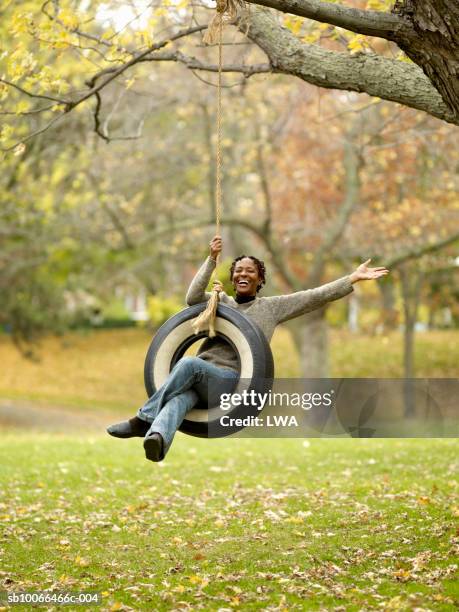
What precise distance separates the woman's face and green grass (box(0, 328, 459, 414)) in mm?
16228

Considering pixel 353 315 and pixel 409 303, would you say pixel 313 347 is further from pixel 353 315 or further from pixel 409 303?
pixel 353 315

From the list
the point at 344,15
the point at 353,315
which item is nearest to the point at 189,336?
the point at 344,15

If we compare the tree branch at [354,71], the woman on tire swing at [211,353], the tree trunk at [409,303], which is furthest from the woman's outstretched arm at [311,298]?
the tree trunk at [409,303]

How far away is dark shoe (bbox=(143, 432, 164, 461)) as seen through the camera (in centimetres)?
484

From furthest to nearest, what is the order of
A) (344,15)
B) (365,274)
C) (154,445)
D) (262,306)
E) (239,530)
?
(239,530)
(262,306)
(365,274)
(154,445)
(344,15)

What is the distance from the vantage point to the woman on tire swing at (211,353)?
512 centimetres

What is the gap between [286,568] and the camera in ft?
17.1

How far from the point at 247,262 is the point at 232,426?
1.17 metres

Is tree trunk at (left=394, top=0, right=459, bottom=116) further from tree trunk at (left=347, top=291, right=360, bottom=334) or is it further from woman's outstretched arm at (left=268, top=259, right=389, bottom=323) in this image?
tree trunk at (left=347, top=291, right=360, bottom=334)

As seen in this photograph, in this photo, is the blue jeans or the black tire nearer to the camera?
the blue jeans

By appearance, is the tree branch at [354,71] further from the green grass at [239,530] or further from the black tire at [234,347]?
the green grass at [239,530]

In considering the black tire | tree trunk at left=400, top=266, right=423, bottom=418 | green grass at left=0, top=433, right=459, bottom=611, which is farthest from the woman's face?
tree trunk at left=400, top=266, right=423, bottom=418

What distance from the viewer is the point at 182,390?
5.30 meters

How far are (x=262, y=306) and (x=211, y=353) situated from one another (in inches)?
18.0
